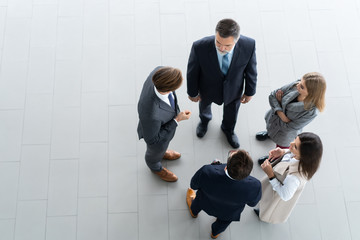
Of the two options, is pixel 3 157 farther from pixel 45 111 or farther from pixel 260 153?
pixel 260 153

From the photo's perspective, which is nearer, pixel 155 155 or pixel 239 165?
pixel 239 165

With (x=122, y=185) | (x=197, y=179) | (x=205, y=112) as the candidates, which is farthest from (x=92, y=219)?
(x=205, y=112)

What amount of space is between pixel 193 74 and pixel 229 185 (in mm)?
1030

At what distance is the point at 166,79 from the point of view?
231 cm

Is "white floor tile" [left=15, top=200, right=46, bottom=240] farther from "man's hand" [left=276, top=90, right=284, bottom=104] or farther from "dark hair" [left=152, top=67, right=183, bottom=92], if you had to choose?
"man's hand" [left=276, top=90, right=284, bottom=104]

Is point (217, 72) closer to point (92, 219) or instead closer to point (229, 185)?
point (229, 185)

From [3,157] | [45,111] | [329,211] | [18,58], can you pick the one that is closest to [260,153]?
[329,211]

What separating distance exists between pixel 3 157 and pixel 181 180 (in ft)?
6.22

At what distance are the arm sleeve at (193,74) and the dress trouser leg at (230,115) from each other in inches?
15.2

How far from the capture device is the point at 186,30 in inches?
164

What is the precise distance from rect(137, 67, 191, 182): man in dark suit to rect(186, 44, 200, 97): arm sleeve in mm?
327

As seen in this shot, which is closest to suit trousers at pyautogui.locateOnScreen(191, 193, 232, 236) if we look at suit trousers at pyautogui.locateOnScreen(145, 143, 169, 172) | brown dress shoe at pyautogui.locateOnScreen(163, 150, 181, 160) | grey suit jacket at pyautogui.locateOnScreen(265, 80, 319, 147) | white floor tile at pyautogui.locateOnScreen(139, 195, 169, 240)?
white floor tile at pyautogui.locateOnScreen(139, 195, 169, 240)

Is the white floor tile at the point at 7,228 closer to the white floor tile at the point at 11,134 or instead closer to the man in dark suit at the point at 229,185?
the white floor tile at the point at 11,134

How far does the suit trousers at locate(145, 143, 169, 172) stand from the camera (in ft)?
9.71
